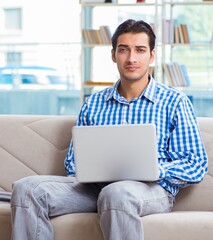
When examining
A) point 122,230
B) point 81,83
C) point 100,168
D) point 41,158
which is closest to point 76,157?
point 100,168

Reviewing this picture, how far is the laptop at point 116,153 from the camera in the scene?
8.44 feet

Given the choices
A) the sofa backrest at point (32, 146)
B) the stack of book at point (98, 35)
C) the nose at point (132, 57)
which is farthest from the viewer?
the stack of book at point (98, 35)

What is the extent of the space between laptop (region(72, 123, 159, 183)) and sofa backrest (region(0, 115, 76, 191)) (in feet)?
1.75

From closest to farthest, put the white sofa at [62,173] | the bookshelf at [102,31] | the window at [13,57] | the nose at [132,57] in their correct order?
the white sofa at [62,173]
the nose at [132,57]
the bookshelf at [102,31]
the window at [13,57]

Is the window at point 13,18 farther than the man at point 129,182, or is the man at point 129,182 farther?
the window at point 13,18

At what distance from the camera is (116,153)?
2588 millimetres

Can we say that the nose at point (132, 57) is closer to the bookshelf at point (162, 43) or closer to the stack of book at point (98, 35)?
the bookshelf at point (162, 43)

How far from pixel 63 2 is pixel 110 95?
3904 mm

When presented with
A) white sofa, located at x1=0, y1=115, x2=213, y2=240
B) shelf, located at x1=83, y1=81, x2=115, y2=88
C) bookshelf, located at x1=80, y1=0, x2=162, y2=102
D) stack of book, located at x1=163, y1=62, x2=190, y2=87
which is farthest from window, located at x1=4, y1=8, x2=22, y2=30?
white sofa, located at x1=0, y1=115, x2=213, y2=240

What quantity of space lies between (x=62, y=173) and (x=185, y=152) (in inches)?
24.9

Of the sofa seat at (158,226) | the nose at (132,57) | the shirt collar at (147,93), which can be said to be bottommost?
the sofa seat at (158,226)

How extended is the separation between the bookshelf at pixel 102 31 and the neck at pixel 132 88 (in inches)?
123

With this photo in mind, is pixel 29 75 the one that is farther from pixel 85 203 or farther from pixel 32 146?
pixel 85 203

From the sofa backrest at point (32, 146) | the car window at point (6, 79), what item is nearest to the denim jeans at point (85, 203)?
the sofa backrest at point (32, 146)
